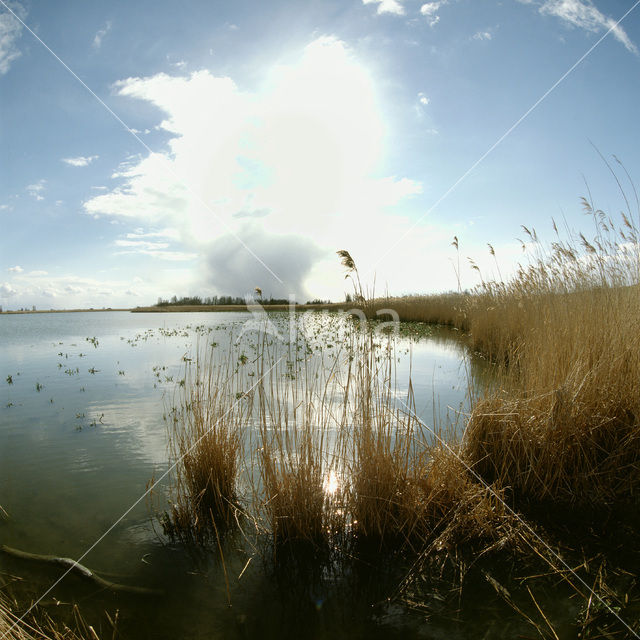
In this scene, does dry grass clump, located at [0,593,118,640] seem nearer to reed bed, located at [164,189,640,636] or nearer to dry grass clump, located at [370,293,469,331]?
reed bed, located at [164,189,640,636]

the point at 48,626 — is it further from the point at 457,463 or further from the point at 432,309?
the point at 432,309

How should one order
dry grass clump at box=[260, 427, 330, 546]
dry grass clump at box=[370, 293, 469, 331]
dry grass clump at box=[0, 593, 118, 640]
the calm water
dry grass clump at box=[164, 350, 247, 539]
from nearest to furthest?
1. dry grass clump at box=[0, 593, 118, 640]
2. the calm water
3. dry grass clump at box=[260, 427, 330, 546]
4. dry grass clump at box=[164, 350, 247, 539]
5. dry grass clump at box=[370, 293, 469, 331]

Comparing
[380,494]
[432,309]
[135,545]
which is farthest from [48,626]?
[432,309]

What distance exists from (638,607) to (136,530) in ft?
11.0

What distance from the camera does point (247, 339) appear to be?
1538 cm

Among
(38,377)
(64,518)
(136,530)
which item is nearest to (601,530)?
(136,530)

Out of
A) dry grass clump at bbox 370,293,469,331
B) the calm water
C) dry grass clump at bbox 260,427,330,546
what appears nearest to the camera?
the calm water

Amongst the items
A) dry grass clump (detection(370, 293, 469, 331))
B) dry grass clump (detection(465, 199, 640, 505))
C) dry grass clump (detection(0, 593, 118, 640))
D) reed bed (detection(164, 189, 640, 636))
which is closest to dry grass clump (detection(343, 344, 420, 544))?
reed bed (detection(164, 189, 640, 636))

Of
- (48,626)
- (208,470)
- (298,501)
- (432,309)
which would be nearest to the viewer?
(48,626)

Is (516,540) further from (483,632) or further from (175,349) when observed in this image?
(175,349)

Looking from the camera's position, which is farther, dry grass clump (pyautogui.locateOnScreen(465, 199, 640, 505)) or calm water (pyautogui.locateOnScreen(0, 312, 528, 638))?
dry grass clump (pyautogui.locateOnScreen(465, 199, 640, 505))

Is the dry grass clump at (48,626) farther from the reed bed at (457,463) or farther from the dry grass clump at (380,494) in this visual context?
the dry grass clump at (380,494)

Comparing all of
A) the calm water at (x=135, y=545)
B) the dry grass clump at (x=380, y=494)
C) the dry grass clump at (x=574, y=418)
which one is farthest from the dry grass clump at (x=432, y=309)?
the dry grass clump at (x=380, y=494)

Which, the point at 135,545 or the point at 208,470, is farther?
the point at 208,470
